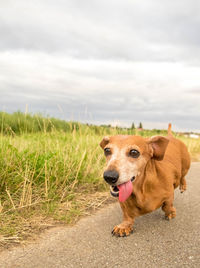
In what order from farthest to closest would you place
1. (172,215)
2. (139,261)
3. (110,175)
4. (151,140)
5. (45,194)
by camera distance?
(45,194) → (172,215) → (151,140) → (139,261) → (110,175)

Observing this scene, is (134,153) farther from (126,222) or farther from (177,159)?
(177,159)

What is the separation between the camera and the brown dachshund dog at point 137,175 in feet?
8.13

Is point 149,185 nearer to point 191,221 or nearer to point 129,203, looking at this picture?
point 129,203

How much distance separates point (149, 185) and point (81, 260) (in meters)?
1.02

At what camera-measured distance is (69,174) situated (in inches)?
173

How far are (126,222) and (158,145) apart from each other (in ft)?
3.12

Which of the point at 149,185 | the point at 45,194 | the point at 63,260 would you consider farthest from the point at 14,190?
the point at 149,185

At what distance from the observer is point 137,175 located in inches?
108

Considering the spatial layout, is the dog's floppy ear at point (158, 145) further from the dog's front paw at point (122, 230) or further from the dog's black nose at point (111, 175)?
the dog's front paw at point (122, 230)

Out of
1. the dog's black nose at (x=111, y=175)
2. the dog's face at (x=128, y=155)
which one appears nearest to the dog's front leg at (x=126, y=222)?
the dog's face at (x=128, y=155)

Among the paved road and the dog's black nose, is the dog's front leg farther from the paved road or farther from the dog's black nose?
the dog's black nose

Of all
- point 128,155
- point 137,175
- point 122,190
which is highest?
point 128,155

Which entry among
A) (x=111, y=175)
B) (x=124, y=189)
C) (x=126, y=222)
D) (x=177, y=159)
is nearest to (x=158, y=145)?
(x=124, y=189)

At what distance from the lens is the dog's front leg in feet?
9.74
